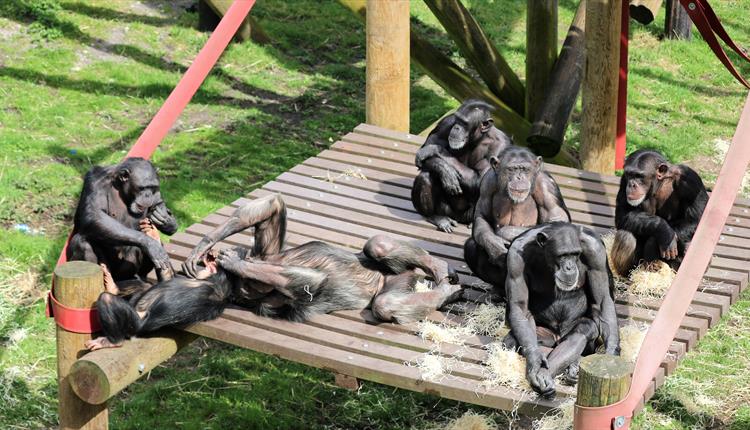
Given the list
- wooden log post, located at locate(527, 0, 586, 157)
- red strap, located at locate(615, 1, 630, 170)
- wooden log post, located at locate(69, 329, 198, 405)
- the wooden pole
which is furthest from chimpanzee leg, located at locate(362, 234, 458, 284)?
wooden log post, located at locate(527, 0, 586, 157)

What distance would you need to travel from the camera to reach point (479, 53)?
964 cm

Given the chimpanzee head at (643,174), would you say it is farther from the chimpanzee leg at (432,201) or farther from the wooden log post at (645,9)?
the wooden log post at (645,9)

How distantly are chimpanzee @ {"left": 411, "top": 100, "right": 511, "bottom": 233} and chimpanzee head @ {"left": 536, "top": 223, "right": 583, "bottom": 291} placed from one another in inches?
60.3

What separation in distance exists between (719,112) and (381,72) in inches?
179

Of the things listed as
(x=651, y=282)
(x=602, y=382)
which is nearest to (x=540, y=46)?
(x=651, y=282)

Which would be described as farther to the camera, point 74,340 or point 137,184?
point 137,184

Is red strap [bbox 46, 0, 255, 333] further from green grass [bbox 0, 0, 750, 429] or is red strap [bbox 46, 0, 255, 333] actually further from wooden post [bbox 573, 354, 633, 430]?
wooden post [bbox 573, 354, 633, 430]

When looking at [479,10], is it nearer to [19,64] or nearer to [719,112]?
[719,112]

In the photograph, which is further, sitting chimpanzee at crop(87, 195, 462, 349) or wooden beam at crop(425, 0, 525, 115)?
wooden beam at crop(425, 0, 525, 115)

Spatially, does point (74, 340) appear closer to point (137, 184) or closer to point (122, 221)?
point (122, 221)

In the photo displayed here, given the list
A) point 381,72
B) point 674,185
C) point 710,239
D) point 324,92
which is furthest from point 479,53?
point 710,239

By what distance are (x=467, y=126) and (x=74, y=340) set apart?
2.67 m

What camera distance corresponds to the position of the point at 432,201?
711 centimetres

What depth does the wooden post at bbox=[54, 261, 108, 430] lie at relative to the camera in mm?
5582
